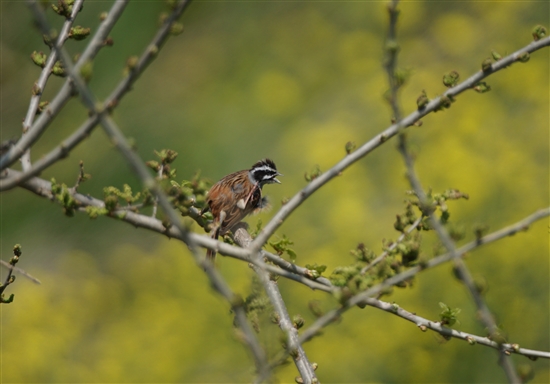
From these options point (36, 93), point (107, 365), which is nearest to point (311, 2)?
point (107, 365)

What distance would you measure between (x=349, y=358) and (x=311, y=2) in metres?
9.17

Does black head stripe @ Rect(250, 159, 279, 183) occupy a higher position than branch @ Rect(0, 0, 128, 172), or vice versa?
black head stripe @ Rect(250, 159, 279, 183)

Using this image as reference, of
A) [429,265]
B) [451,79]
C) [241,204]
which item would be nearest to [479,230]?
[429,265]

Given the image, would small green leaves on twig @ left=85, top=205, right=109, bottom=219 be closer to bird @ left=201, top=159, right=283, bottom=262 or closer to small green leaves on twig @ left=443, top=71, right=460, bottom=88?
small green leaves on twig @ left=443, top=71, right=460, bottom=88

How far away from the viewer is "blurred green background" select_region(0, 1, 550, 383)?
20.7ft


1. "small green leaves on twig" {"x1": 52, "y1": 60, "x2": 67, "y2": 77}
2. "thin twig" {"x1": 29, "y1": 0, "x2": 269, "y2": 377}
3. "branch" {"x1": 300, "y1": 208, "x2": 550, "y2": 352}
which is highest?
"small green leaves on twig" {"x1": 52, "y1": 60, "x2": 67, "y2": 77}

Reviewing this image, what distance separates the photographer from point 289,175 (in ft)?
29.6

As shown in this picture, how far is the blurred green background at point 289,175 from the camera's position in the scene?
632cm

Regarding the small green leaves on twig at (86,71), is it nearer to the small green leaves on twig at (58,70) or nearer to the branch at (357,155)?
the branch at (357,155)

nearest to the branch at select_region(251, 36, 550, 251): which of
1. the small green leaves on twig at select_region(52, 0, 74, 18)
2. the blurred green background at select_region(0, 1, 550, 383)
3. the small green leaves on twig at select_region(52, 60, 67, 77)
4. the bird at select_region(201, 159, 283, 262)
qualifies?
the blurred green background at select_region(0, 1, 550, 383)

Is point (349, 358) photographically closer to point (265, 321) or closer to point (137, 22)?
point (265, 321)

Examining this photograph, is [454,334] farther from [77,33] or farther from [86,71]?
[77,33]

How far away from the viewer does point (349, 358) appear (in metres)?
6.15

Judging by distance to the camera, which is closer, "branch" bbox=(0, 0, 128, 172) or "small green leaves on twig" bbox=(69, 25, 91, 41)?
"branch" bbox=(0, 0, 128, 172)
